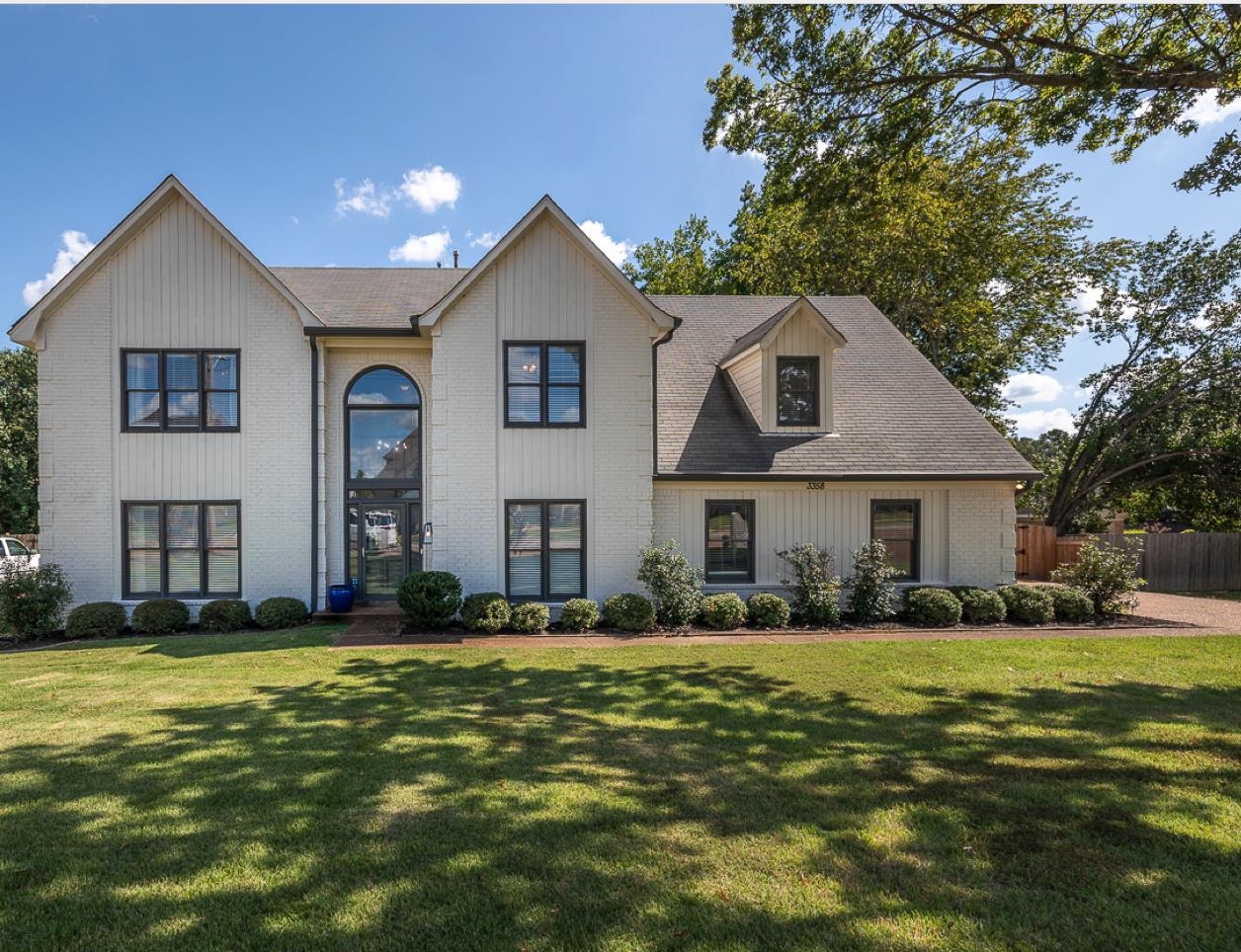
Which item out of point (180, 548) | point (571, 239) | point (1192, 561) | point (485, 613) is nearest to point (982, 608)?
point (485, 613)

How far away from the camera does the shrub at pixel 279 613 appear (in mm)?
12625

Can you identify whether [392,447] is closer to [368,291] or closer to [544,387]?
[544,387]

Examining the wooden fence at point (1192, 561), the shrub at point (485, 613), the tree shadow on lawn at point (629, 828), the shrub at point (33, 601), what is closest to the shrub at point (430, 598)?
the shrub at point (485, 613)

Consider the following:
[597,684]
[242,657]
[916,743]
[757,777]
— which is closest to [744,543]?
[597,684]

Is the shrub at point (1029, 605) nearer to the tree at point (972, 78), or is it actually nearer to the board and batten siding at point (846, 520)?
the board and batten siding at point (846, 520)

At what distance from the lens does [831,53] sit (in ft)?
33.3

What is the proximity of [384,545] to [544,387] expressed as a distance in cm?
508

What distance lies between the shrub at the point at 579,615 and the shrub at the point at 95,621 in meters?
8.59

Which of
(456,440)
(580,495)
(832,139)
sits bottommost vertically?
(580,495)

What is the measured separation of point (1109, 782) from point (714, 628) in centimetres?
755

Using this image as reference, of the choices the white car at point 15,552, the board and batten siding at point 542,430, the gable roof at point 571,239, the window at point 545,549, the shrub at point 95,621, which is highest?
the gable roof at point 571,239

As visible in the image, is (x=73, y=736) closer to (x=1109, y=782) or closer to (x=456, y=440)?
(x=456, y=440)

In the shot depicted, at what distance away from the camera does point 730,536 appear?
1412 centimetres

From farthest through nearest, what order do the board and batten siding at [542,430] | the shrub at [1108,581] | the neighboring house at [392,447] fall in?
1. the shrub at [1108,581]
2. the board and batten siding at [542,430]
3. the neighboring house at [392,447]
